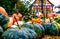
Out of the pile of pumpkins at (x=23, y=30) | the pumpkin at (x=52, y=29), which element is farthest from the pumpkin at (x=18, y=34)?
the pumpkin at (x=52, y=29)

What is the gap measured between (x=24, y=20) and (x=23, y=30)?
644 millimetres

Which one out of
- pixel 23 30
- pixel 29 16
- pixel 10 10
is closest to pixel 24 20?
pixel 29 16

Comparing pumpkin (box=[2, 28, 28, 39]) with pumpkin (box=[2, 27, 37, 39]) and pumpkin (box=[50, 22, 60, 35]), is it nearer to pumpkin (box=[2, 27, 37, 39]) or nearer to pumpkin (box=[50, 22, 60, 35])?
pumpkin (box=[2, 27, 37, 39])

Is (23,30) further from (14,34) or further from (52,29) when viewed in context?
(52,29)

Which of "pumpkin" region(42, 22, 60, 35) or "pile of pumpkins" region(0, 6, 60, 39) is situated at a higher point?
"pile of pumpkins" region(0, 6, 60, 39)

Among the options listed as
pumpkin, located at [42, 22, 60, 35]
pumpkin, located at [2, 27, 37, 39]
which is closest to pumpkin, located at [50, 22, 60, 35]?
pumpkin, located at [42, 22, 60, 35]

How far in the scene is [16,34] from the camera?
1388 mm

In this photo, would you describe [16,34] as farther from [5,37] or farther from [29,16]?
[29,16]

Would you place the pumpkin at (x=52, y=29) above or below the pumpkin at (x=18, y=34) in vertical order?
below

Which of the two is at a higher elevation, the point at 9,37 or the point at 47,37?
the point at 9,37

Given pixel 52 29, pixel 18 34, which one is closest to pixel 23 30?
pixel 18 34

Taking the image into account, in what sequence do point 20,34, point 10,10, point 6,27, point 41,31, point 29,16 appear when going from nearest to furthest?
point 20,34 → point 6,27 → point 41,31 → point 29,16 → point 10,10

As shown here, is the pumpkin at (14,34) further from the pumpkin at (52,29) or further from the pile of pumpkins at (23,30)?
the pumpkin at (52,29)

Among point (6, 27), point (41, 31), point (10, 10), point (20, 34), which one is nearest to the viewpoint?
point (20, 34)
